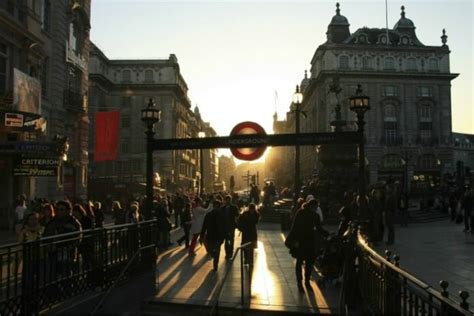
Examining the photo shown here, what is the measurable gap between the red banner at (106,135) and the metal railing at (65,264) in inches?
854

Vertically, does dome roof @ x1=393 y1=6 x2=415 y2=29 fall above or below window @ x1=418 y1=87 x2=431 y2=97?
above

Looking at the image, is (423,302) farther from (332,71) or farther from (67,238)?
(332,71)

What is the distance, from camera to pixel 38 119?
966 inches

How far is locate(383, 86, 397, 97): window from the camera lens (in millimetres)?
78863

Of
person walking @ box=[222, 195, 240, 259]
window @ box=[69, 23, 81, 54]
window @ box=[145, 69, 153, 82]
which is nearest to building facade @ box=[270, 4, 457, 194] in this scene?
window @ box=[145, 69, 153, 82]

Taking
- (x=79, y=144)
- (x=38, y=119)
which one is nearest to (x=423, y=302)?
(x=38, y=119)

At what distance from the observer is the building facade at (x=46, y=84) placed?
24.3 m

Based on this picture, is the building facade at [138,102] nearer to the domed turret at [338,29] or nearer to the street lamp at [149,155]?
the domed turret at [338,29]

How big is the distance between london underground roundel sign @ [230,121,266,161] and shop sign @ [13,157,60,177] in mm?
13184

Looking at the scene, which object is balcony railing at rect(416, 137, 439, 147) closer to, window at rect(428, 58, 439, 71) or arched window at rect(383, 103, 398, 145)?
A: arched window at rect(383, 103, 398, 145)

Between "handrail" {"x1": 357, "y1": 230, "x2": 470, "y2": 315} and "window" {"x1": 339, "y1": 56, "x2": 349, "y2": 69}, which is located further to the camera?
"window" {"x1": 339, "y1": 56, "x2": 349, "y2": 69}

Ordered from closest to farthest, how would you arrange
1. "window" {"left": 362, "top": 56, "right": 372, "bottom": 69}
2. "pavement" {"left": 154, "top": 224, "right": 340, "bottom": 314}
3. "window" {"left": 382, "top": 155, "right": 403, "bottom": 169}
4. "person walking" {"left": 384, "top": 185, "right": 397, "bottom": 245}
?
1. "pavement" {"left": 154, "top": 224, "right": 340, "bottom": 314}
2. "person walking" {"left": 384, "top": 185, "right": 397, "bottom": 245}
3. "window" {"left": 382, "top": 155, "right": 403, "bottom": 169}
4. "window" {"left": 362, "top": 56, "right": 372, "bottom": 69}

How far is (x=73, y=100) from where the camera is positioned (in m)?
34.4

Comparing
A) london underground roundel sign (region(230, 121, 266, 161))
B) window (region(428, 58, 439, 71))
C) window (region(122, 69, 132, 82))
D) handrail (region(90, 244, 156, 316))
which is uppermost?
window (region(428, 58, 439, 71))
